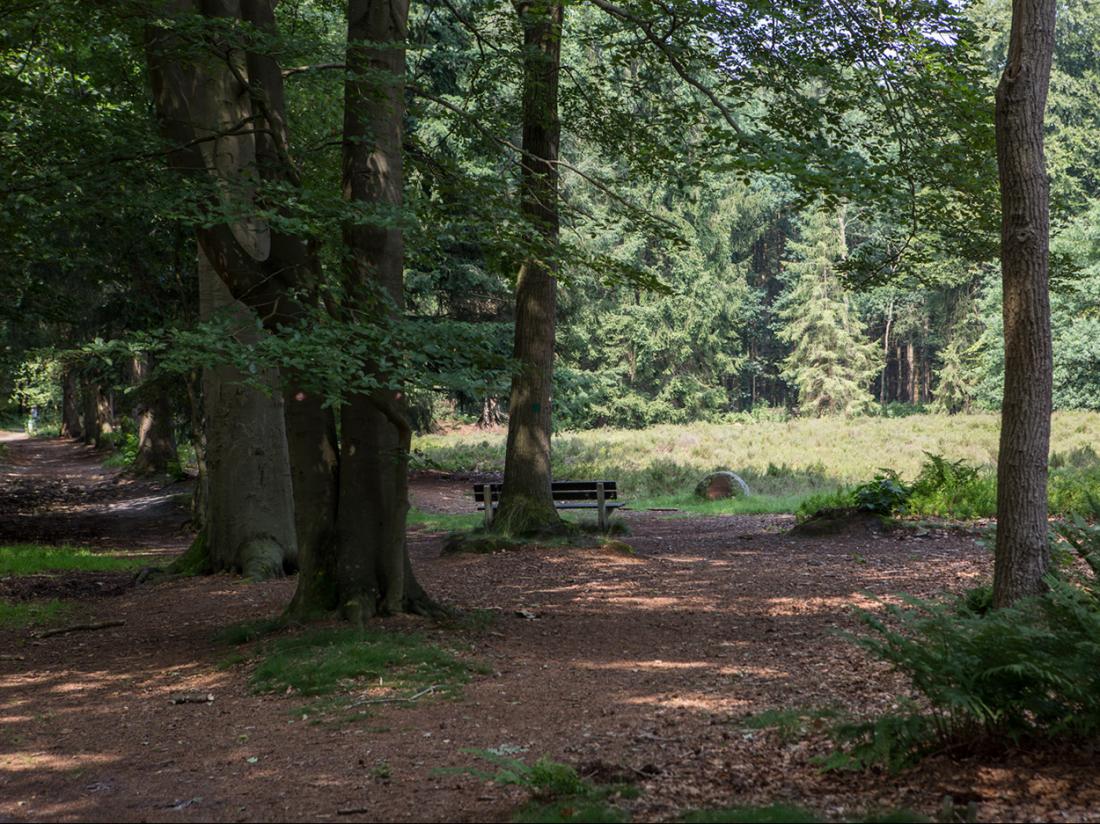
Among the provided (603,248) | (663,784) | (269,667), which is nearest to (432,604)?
(269,667)

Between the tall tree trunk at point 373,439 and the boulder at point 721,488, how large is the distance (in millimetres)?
13724

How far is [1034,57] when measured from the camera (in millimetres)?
6254

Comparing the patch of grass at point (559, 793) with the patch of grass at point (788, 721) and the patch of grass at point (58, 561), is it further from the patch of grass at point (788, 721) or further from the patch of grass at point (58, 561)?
the patch of grass at point (58, 561)

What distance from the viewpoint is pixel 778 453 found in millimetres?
31062

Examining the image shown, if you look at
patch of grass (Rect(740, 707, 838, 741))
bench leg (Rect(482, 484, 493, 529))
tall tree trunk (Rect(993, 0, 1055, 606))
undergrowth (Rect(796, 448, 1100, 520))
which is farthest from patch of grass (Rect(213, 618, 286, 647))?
undergrowth (Rect(796, 448, 1100, 520))

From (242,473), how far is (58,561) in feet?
13.1

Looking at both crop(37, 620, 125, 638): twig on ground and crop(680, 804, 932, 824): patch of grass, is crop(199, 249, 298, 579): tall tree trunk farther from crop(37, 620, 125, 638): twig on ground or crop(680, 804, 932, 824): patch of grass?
crop(680, 804, 932, 824): patch of grass

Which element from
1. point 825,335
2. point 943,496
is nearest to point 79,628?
point 943,496

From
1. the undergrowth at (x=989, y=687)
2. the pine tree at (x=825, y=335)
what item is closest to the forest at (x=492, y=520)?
the undergrowth at (x=989, y=687)

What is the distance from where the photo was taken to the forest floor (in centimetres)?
442

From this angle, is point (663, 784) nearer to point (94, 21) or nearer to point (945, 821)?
point (945, 821)

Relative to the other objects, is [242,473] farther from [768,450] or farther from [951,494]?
[768,450]

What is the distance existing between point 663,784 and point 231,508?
8.74m

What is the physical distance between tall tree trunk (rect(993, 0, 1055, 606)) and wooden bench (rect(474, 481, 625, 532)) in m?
8.58
